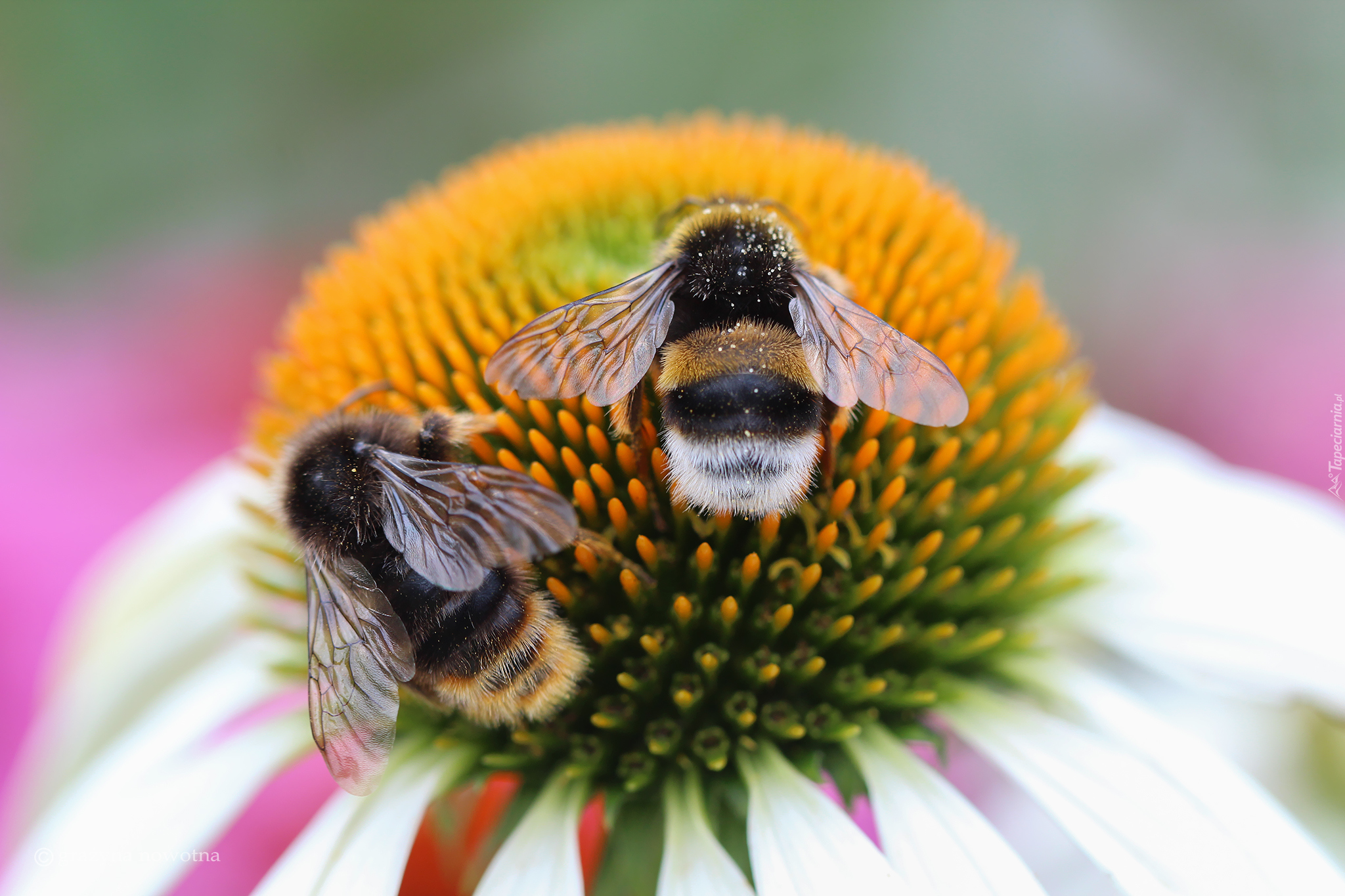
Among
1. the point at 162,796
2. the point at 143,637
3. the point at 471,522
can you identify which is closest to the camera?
the point at 471,522

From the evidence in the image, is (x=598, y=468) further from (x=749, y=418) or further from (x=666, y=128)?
(x=666, y=128)

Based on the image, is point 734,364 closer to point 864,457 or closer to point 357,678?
point 864,457

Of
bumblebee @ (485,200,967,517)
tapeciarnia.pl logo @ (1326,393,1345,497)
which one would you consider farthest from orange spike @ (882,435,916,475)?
tapeciarnia.pl logo @ (1326,393,1345,497)

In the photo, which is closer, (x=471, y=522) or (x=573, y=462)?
(x=471, y=522)

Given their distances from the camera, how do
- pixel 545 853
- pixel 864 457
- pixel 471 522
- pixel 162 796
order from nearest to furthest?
pixel 471 522 < pixel 545 853 < pixel 864 457 < pixel 162 796

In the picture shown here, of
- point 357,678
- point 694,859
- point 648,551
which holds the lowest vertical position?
point 694,859

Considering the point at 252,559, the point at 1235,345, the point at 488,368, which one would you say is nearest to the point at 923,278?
the point at 488,368

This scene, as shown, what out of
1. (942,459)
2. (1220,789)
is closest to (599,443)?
(942,459)
